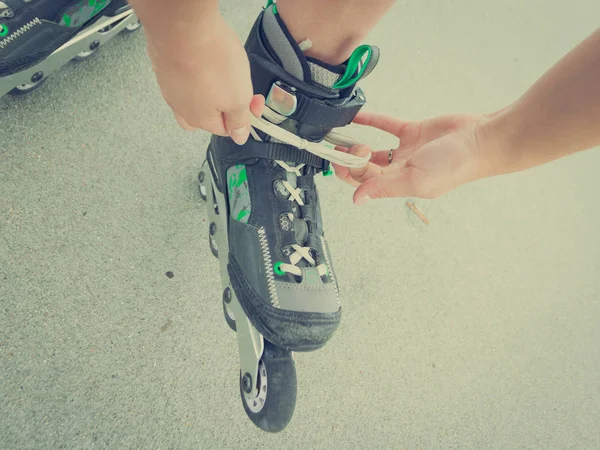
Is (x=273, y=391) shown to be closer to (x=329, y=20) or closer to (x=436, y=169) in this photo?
(x=436, y=169)

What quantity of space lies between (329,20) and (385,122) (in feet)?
0.71

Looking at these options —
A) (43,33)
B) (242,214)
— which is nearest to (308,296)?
(242,214)

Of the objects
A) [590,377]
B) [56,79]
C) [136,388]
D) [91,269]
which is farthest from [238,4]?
[590,377]

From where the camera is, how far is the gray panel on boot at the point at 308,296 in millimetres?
465

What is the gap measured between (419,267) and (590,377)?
1.29 ft

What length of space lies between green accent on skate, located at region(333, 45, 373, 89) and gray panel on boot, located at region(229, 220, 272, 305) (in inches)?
7.4

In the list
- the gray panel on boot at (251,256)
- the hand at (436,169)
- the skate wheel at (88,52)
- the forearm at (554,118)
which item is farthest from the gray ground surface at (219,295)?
the forearm at (554,118)

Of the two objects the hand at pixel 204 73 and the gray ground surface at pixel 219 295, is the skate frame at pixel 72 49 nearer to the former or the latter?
the gray ground surface at pixel 219 295

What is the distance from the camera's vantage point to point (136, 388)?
1.63ft

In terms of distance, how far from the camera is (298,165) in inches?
20.8

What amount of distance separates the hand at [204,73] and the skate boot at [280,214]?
78 mm

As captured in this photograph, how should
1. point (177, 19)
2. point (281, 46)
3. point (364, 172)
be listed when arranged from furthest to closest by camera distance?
point (364, 172), point (281, 46), point (177, 19)

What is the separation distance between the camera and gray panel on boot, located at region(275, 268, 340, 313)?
1.53 feet

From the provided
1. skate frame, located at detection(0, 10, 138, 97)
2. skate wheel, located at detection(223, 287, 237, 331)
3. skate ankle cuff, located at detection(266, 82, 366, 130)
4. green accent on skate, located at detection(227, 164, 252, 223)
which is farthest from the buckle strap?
skate frame, located at detection(0, 10, 138, 97)
